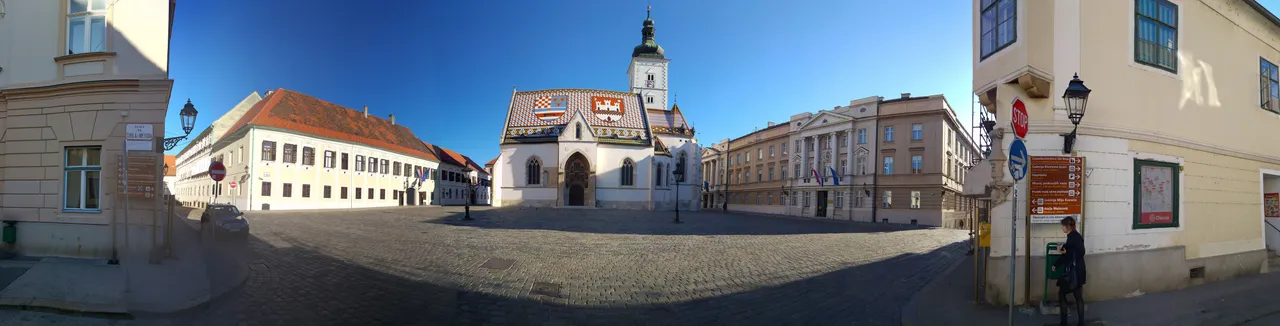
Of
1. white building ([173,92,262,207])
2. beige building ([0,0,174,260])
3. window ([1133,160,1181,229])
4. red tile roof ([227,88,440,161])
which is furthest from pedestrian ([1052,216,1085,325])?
beige building ([0,0,174,260])

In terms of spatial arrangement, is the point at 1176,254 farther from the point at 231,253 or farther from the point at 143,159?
the point at 143,159

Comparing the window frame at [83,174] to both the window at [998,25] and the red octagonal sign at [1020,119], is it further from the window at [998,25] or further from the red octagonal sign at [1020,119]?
the window at [998,25]

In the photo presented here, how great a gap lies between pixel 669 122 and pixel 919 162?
27.6 meters

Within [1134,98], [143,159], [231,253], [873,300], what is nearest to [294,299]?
[231,253]

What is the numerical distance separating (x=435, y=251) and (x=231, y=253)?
110 inches

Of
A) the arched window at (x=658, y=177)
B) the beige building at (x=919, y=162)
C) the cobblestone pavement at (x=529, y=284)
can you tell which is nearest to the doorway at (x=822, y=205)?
the beige building at (x=919, y=162)

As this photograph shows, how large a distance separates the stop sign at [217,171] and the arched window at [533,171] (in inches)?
1366

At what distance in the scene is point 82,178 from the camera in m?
7.71

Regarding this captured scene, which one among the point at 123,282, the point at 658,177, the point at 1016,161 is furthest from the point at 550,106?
the point at 1016,161

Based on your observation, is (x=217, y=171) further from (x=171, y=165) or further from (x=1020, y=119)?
(x=1020, y=119)

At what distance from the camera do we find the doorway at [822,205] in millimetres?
37344

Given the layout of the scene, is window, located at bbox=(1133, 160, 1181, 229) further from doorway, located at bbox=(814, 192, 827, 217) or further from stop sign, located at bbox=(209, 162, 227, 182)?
doorway, located at bbox=(814, 192, 827, 217)

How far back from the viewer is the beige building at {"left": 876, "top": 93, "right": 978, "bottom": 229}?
30328mm

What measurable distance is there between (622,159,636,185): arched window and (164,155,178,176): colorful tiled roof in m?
36.5
